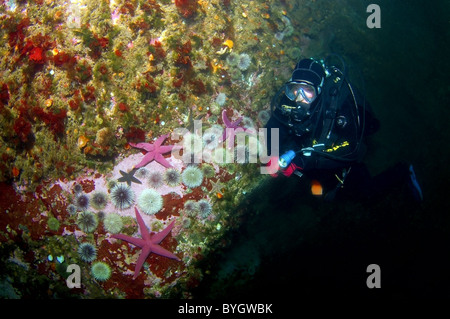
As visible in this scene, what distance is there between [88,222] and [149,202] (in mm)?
1172

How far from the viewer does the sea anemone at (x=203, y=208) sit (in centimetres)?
429

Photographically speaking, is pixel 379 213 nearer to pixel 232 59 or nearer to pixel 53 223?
pixel 232 59

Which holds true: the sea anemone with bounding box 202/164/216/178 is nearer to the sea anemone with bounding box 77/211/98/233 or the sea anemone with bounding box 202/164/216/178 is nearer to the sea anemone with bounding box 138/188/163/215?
the sea anemone with bounding box 138/188/163/215

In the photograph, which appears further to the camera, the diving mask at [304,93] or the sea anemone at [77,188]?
the sea anemone at [77,188]

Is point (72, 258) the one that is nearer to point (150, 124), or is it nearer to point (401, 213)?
point (150, 124)

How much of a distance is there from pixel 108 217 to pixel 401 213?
767 cm

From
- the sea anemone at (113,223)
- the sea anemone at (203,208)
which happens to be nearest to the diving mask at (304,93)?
the sea anemone at (203,208)

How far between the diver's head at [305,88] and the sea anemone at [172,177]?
8.01ft

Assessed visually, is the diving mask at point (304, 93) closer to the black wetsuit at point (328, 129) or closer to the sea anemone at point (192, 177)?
the black wetsuit at point (328, 129)

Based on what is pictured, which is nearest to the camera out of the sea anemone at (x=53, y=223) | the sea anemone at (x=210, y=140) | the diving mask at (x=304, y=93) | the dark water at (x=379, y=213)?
the diving mask at (x=304, y=93)
